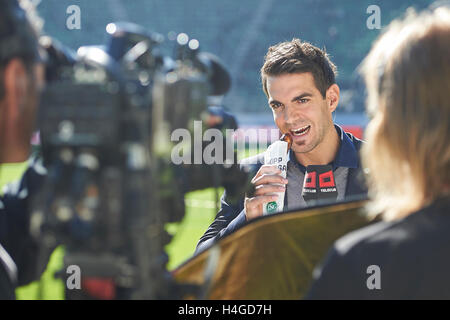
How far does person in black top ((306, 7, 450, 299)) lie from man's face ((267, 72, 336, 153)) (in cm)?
139

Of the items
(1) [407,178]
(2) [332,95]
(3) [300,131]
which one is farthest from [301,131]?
(1) [407,178]

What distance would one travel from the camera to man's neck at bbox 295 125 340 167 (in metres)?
2.46

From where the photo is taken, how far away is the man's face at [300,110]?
249cm

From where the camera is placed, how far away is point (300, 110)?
2.50 m

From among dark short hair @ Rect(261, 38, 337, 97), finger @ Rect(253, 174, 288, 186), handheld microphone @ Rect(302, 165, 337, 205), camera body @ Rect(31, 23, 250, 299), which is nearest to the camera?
camera body @ Rect(31, 23, 250, 299)

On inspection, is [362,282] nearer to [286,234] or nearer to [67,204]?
[286,234]

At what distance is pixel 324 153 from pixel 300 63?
414 millimetres

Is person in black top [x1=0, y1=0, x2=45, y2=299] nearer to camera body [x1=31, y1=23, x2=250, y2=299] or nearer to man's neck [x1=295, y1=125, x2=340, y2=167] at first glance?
camera body [x1=31, y1=23, x2=250, y2=299]

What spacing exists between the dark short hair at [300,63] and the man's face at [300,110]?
3cm
